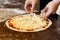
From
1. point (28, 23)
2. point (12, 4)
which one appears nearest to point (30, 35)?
point (28, 23)

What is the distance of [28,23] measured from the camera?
0.98m

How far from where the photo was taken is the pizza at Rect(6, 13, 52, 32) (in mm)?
938

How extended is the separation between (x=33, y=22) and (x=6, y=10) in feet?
1.08

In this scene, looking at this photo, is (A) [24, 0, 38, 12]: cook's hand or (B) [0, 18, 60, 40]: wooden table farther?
(A) [24, 0, 38, 12]: cook's hand

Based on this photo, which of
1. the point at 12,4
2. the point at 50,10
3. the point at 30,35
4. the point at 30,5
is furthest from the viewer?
the point at 12,4

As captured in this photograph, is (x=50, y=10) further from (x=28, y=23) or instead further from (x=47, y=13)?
(x=28, y=23)

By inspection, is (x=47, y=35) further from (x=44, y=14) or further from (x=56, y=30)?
(x=44, y=14)

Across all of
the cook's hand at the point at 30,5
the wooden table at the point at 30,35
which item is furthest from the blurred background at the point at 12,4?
the wooden table at the point at 30,35

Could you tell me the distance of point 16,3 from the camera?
4.56 feet

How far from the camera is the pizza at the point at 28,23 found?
94cm

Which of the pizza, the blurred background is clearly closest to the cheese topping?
the pizza

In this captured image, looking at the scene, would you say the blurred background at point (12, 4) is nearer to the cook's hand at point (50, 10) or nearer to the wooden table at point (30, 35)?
the cook's hand at point (50, 10)

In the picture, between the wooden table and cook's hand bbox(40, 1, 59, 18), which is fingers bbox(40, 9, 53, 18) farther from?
the wooden table

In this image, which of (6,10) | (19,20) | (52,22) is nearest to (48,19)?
(52,22)
